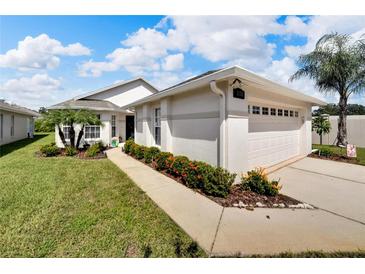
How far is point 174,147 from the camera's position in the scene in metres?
7.97

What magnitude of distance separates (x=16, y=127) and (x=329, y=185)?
23.0m

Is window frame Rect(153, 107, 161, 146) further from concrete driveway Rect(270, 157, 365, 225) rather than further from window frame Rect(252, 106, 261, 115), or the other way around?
concrete driveway Rect(270, 157, 365, 225)

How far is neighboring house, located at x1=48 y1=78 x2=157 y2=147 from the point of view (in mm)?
13125

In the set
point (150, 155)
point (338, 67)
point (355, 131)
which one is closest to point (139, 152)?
point (150, 155)

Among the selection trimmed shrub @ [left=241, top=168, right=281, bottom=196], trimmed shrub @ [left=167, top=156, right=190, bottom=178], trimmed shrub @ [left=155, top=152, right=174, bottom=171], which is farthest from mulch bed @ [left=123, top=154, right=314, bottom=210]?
trimmed shrub @ [left=155, top=152, right=174, bottom=171]

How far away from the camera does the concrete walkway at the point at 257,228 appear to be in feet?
8.84

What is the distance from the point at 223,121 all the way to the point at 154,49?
19.6ft

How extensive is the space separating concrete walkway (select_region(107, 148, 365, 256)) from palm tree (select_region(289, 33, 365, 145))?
1203cm

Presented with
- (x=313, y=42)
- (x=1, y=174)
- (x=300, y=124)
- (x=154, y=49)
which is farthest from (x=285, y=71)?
(x=1, y=174)

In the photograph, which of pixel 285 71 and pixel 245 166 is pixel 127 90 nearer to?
pixel 285 71

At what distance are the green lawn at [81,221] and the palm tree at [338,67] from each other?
1401 cm

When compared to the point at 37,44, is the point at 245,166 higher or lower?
lower

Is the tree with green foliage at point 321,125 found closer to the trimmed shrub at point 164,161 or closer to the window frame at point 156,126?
the window frame at point 156,126

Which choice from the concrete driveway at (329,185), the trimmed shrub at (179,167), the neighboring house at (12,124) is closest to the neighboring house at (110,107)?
the neighboring house at (12,124)
